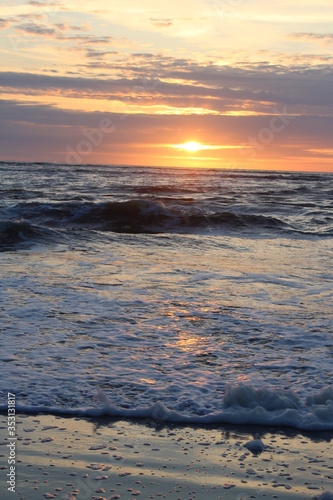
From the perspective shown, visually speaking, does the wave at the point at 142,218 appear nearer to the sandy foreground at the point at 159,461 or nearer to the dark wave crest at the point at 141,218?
the dark wave crest at the point at 141,218

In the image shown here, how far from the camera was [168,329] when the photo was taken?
7230 mm

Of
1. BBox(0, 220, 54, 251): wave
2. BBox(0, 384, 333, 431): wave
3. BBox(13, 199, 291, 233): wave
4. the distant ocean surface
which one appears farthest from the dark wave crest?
BBox(0, 384, 333, 431): wave

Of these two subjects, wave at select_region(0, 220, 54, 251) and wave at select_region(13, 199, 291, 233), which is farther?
wave at select_region(13, 199, 291, 233)

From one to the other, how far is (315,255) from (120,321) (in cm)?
736

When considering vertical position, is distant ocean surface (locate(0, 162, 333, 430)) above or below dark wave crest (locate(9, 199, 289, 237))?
below

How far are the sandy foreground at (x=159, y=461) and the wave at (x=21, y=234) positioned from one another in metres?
10.3

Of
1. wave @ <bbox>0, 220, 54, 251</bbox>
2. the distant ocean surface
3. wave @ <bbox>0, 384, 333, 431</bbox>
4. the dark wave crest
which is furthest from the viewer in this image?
the dark wave crest

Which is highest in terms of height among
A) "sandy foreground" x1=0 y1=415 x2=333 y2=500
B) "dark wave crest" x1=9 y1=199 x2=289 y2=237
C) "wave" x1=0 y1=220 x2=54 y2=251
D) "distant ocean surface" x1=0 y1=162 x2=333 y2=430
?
"dark wave crest" x1=9 y1=199 x2=289 y2=237

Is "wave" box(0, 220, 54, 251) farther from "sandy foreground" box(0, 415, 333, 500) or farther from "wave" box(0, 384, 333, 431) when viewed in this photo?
"sandy foreground" box(0, 415, 333, 500)

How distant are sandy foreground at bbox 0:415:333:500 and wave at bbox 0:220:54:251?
1030cm

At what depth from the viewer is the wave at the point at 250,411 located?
4777mm

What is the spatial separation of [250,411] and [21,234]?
11.6 metres

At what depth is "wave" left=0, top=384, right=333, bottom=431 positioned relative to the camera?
188 inches

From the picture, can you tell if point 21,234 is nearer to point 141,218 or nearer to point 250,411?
point 141,218
